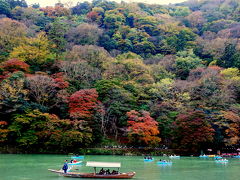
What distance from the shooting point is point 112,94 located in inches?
2047

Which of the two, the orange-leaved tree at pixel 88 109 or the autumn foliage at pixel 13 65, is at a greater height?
the autumn foliage at pixel 13 65

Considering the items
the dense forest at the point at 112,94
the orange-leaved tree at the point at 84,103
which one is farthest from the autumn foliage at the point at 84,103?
the dense forest at the point at 112,94

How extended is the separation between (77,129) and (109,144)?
6.23m

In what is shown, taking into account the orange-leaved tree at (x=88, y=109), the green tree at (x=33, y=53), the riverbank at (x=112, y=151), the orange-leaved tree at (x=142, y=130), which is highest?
the green tree at (x=33, y=53)

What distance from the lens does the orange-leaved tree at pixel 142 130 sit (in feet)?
153

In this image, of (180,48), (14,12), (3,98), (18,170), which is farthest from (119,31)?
(18,170)

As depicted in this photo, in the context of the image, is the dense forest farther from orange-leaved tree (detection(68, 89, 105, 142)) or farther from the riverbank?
the riverbank

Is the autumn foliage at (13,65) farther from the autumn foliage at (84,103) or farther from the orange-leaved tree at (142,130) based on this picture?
the orange-leaved tree at (142,130)

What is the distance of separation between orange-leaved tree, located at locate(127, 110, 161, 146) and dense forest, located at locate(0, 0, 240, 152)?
154 millimetres

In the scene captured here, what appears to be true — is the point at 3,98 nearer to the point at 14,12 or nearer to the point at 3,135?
the point at 3,135

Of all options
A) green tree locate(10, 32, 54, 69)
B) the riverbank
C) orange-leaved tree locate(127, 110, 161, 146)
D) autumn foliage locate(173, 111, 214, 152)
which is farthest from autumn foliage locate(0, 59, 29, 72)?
autumn foliage locate(173, 111, 214, 152)

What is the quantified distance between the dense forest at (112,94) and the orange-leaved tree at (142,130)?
0.15 m

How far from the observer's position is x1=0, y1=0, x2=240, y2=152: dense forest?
46500 mm

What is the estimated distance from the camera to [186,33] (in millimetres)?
85500
